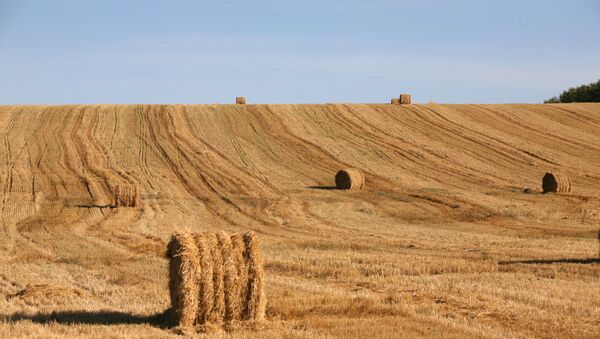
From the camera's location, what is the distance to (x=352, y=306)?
39.3 feet

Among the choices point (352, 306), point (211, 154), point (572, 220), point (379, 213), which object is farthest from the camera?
point (211, 154)

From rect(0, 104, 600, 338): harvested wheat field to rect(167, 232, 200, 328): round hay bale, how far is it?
0.89ft

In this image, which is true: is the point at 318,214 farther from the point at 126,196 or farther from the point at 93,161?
the point at 93,161

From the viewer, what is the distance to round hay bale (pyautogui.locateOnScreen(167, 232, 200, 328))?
418 inches

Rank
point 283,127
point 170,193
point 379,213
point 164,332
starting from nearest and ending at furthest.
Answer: point 164,332, point 379,213, point 170,193, point 283,127

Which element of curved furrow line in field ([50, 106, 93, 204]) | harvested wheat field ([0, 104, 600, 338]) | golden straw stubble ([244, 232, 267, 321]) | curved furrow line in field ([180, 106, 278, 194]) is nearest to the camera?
golden straw stubble ([244, 232, 267, 321])

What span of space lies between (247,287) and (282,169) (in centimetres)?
2599

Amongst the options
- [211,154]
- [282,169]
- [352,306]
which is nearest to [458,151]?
[282,169]

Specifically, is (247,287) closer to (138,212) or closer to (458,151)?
(138,212)

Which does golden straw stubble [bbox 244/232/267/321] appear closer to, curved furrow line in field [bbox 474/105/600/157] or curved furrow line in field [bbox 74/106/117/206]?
curved furrow line in field [bbox 74/106/117/206]

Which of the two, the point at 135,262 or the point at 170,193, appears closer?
the point at 135,262

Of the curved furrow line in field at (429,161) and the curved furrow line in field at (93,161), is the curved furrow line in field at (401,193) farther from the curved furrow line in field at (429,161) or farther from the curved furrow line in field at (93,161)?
the curved furrow line in field at (93,161)

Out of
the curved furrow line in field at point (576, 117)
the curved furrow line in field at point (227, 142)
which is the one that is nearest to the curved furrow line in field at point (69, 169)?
the curved furrow line in field at point (227, 142)

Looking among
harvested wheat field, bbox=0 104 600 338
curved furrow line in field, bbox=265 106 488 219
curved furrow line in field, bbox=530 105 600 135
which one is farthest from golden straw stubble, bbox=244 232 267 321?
curved furrow line in field, bbox=530 105 600 135
